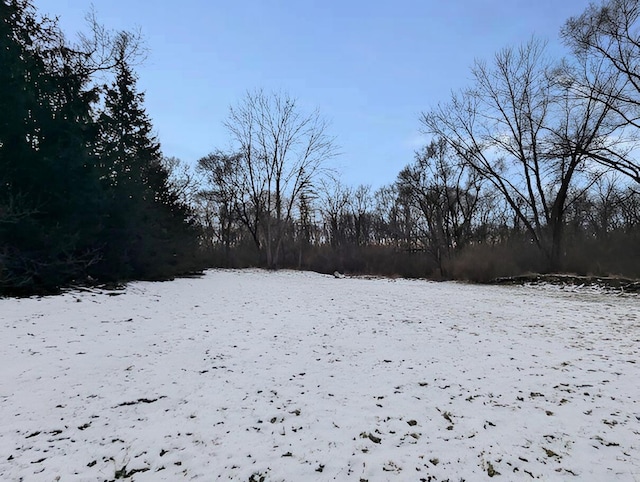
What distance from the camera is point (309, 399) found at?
12.8 feet

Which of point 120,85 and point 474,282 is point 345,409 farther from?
point 120,85

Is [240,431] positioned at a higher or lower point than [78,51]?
lower

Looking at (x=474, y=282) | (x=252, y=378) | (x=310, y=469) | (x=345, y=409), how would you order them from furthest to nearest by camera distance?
(x=474, y=282), (x=252, y=378), (x=345, y=409), (x=310, y=469)

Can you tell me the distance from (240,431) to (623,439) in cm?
361

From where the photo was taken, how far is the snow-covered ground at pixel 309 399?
2.71m

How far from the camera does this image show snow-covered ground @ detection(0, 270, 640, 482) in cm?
271

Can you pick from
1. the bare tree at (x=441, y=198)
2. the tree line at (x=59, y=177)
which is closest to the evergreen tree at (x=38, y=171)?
the tree line at (x=59, y=177)

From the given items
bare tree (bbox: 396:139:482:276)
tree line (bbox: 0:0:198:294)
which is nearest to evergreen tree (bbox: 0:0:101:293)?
tree line (bbox: 0:0:198:294)

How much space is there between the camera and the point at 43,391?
3746mm

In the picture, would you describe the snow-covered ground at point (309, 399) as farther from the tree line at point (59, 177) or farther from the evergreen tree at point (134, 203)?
the evergreen tree at point (134, 203)

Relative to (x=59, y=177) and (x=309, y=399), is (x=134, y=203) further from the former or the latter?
(x=309, y=399)

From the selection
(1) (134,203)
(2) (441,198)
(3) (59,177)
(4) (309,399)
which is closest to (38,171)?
(3) (59,177)

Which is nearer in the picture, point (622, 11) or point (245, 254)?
point (622, 11)

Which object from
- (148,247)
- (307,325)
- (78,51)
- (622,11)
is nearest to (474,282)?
(622,11)
